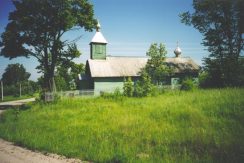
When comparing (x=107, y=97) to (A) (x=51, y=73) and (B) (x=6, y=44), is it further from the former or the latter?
(B) (x=6, y=44)

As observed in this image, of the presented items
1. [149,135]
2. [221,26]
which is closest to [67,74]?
[221,26]

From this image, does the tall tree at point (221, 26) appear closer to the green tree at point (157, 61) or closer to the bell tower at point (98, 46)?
the green tree at point (157, 61)

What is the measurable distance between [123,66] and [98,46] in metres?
5.37

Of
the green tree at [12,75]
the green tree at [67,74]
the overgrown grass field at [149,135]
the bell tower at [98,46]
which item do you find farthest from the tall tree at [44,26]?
the green tree at [12,75]

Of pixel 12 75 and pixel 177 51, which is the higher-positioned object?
pixel 177 51

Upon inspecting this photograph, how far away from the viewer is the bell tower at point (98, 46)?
34.8m

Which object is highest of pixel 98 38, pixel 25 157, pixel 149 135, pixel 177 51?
pixel 98 38

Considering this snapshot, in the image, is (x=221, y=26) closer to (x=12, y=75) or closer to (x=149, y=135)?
(x=149, y=135)

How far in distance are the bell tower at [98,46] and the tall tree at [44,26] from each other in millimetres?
7805

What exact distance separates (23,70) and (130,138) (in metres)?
105

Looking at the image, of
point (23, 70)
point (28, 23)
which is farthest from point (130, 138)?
point (23, 70)

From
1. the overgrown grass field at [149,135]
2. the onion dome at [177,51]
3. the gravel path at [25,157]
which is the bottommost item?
the gravel path at [25,157]

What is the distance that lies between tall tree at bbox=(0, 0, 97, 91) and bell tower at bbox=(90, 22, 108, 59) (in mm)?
7805

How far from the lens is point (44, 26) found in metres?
24.8
